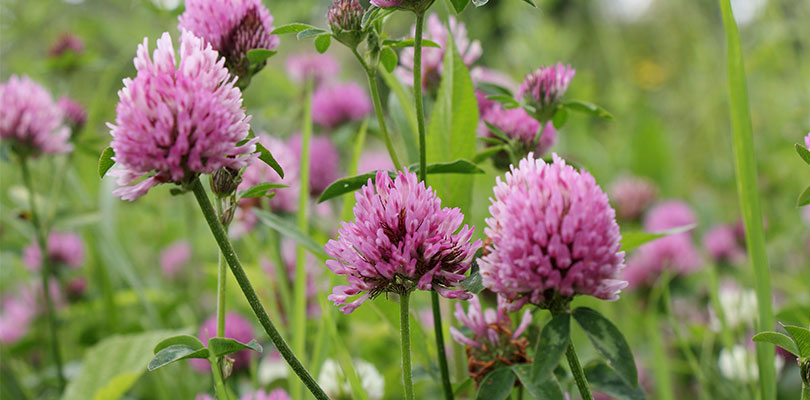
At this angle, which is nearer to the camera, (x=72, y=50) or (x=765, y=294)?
(x=765, y=294)

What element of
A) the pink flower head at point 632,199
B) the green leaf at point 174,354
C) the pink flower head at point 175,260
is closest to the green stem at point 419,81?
the green leaf at point 174,354

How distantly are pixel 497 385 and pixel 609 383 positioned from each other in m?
0.14

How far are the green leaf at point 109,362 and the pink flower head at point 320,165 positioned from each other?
44 centimetres

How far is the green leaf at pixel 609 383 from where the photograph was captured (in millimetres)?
581

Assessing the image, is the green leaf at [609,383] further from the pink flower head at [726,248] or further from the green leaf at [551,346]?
the pink flower head at [726,248]

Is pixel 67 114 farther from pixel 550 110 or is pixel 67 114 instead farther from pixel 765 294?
pixel 765 294

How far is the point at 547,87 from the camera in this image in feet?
2.12

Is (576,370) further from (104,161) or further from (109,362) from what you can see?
(109,362)

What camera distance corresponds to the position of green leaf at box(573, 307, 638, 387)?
0.43 m

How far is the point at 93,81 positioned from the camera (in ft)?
11.7

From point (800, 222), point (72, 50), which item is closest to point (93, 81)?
point (72, 50)

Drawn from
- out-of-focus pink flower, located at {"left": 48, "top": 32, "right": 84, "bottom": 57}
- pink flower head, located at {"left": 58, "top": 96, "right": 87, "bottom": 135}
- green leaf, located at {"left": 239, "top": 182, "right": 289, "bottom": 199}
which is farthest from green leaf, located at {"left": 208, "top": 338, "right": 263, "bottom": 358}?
out-of-focus pink flower, located at {"left": 48, "top": 32, "right": 84, "bottom": 57}

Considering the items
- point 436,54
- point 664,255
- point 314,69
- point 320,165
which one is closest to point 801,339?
point 436,54

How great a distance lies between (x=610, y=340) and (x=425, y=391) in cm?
89
